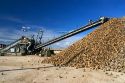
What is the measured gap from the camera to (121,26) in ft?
115

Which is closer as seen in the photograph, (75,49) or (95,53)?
(95,53)

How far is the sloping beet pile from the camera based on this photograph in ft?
91.2

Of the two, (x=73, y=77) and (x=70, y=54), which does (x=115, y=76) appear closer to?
(x=73, y=77)

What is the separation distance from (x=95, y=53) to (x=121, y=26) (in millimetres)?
7164

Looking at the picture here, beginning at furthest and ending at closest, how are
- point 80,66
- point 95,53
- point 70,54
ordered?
point 70,54 < point 95,53 < point 80,66

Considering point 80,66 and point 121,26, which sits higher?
point 121,26

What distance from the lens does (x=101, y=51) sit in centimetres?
3028

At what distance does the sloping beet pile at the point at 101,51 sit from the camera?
27794 mm

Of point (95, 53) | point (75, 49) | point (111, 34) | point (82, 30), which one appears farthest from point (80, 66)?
point (82, 30)

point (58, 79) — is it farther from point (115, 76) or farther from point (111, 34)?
point (111, 34)

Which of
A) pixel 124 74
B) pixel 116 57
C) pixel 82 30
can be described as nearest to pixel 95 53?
pixel 116 57

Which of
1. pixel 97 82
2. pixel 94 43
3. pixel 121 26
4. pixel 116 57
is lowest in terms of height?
pixel 97 82

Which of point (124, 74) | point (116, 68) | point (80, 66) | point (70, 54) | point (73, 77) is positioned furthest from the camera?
point (70, 54)

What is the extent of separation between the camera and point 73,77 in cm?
2145
